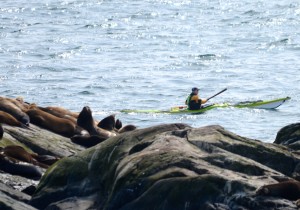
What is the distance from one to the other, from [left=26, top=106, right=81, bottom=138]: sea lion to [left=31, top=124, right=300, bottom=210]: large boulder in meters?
4.84

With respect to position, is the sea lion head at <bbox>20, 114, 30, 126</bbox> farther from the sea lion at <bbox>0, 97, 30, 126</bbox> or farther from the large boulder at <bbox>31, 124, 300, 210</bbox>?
the large boulder at <bbox>31, 124, 300, 210</bbox>

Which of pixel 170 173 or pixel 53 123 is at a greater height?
pixel 170 173

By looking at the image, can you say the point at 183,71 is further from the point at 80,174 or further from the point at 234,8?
the point at 80,174

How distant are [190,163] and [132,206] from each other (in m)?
0.70

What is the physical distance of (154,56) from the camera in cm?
4397

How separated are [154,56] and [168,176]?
115 feet

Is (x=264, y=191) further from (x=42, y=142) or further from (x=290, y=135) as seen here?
(x=42, y=142)

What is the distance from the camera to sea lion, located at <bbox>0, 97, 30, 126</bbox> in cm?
1492

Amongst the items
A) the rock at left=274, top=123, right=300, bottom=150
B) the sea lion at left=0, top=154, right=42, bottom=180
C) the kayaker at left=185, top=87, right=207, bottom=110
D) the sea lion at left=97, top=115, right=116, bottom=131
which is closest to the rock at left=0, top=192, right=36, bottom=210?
the sea lion at left=0, top=154, right=42, bottom=180

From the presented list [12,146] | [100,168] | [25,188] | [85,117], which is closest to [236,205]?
[100,168]

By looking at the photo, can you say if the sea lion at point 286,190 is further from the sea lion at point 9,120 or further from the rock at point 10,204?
the sea lion at point 9,120

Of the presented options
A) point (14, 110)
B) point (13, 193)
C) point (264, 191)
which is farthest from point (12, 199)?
point (14, 110)

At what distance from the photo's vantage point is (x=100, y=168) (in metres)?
10.3

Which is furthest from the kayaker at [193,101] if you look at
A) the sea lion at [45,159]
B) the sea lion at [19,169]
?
the sea lion at [19,169]
